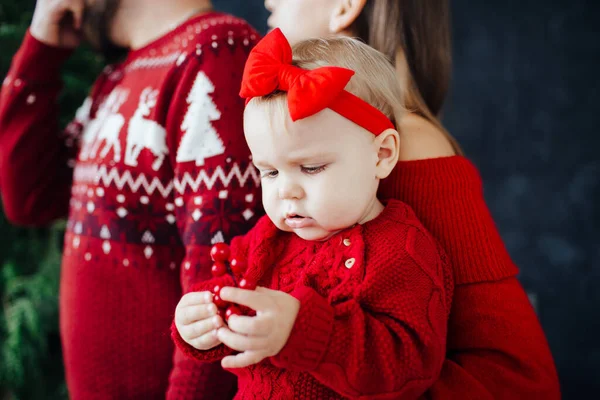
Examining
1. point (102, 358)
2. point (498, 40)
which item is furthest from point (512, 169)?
point (102, 358)

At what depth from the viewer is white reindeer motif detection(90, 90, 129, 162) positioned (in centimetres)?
107

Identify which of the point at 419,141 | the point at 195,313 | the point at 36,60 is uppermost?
the point at 36,60

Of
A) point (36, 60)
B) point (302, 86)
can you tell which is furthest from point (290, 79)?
point (36, 60)

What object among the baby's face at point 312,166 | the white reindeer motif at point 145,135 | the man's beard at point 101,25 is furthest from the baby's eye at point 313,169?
the man's beard at point 101,25

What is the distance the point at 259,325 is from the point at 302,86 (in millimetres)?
309

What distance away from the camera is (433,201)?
0.92 metres

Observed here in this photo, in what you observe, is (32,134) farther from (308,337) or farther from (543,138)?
(543,138)

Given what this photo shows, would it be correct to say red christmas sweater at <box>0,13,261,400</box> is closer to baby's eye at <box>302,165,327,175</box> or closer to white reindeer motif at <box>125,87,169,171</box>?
white reindeer motif at <box>125,87,169,171</box>

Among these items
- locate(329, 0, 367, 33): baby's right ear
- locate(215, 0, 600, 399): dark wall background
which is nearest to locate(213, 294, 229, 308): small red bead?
locate(329, 0, 367, 33): baby's right ear

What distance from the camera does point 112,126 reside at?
1103 mm

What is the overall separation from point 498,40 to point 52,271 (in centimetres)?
172

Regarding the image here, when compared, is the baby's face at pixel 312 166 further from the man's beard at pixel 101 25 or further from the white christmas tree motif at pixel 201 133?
the man's beard at pixel 101 25

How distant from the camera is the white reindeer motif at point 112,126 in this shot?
1071mm

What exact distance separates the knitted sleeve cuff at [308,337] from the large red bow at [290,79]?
0.81ft
